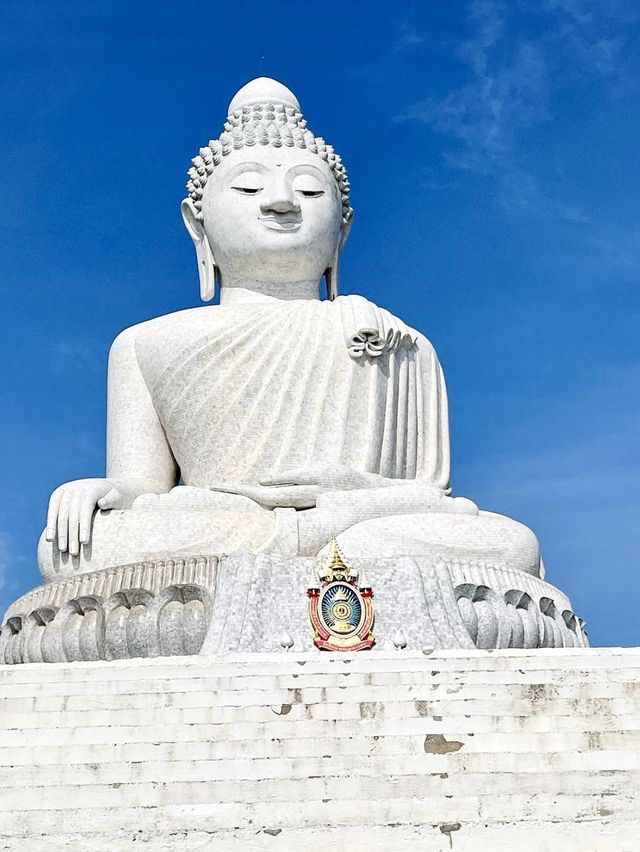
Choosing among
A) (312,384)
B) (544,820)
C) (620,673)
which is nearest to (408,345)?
(312,384)

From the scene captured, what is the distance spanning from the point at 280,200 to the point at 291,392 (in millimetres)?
1776

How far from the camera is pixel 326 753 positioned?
6.23 metres

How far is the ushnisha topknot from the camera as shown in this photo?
39.1ft

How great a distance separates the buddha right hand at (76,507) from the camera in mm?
9664

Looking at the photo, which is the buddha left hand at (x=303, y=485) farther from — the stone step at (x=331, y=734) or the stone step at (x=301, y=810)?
the stone step at (x=301, y=810)

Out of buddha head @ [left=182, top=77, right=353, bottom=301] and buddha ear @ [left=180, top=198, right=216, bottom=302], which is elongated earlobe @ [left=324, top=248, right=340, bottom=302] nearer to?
buddha head @ [left=182, top=77, right=353, bottom=301]

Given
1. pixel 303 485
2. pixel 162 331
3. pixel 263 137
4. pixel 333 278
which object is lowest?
pixel 303 485

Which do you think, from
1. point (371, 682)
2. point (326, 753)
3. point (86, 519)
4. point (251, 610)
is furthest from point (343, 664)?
point (86, 519)

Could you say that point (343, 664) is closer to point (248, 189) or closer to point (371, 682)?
point (371, 682)

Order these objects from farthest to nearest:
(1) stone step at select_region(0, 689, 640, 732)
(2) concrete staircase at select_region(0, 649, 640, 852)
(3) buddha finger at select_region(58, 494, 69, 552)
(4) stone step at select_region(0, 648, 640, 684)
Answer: (3) buddha finger at select_region(58, 494, 69, 552) → (4) stone step at select_region(0, 648, 640, 684) → (1) stone step at select_region(0, 689, 640, 732) → (2) concrete staircase at select_region(0, 649, 640, 852)

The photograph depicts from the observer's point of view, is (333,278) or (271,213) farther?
(333,278)

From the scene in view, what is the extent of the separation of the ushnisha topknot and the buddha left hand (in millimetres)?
3192

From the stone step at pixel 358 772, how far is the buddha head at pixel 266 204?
6.29 metres

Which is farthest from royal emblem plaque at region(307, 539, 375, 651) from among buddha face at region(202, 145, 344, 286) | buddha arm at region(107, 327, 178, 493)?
buddha face at region(202, 145, 344, 286)
